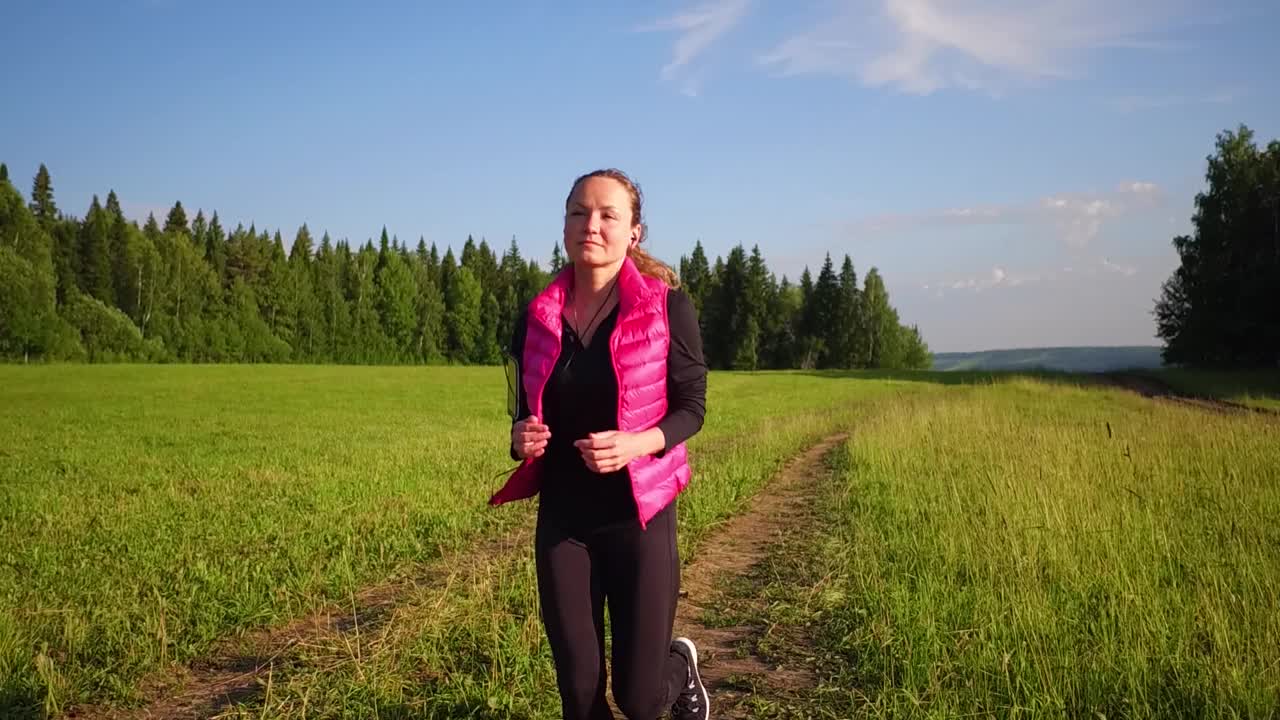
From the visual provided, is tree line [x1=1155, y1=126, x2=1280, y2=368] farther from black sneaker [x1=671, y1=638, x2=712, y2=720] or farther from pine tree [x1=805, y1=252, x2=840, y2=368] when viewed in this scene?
black sneaker [x1=671, y1=638, x2=712, y2=720]

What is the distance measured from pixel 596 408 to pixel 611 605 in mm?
791

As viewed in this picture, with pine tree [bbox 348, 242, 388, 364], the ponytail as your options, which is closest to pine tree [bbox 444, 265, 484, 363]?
pine tree [bbox 348, 242, 388, 364]

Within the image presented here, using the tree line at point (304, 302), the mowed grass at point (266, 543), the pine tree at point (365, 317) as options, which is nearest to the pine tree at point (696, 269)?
the tree line at point (304, 302)

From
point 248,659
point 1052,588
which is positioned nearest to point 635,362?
point 248,659

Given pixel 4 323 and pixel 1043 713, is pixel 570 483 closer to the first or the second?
pixel 1043 713

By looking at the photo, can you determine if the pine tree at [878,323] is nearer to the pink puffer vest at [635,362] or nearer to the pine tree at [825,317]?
the pine tree at [825,317]

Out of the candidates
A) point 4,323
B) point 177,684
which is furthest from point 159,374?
point 177,684

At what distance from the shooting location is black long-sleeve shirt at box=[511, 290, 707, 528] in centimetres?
284

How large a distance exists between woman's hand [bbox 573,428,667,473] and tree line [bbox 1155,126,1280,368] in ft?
184

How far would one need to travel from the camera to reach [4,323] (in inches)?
2224

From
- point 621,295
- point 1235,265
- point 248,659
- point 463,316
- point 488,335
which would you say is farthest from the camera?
point 488,335

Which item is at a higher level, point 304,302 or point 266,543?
point 304,302

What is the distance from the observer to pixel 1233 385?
3697 cm

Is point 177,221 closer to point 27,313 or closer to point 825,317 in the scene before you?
point 27,313
